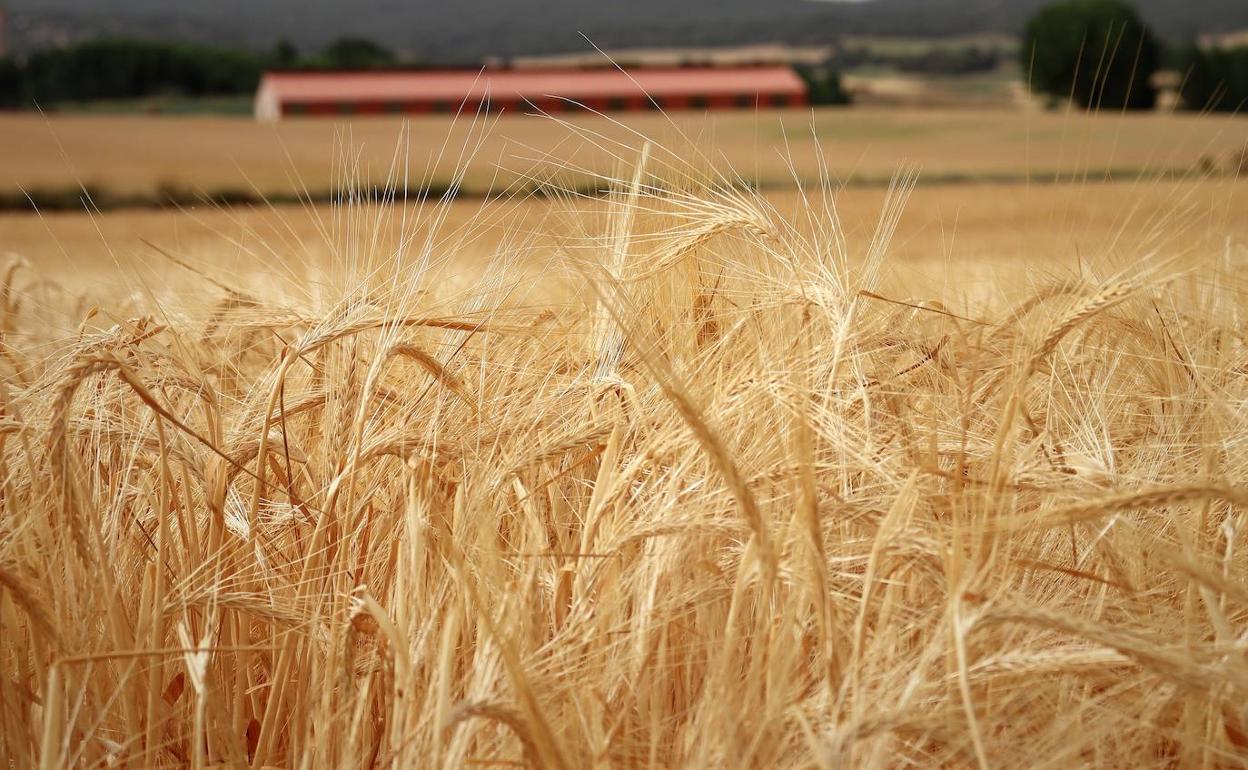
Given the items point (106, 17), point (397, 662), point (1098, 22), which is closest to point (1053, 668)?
point (397, 662)

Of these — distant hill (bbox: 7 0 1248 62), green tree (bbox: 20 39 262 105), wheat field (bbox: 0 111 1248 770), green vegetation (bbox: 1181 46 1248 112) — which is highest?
distant hill (bbox: 7 0 1248 62)

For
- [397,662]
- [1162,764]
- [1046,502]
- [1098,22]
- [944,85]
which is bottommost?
[1162,764]

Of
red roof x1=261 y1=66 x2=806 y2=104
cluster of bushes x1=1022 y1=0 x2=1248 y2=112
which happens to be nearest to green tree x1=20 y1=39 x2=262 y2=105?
red roof x1=261 y1=66 x2=806 y2=104

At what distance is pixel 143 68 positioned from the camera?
41594 millimetres

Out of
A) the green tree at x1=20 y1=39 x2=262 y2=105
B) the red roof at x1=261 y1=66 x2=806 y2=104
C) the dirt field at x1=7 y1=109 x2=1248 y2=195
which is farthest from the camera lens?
the green tree at x1=20 y1=39 x2=262 y2=105

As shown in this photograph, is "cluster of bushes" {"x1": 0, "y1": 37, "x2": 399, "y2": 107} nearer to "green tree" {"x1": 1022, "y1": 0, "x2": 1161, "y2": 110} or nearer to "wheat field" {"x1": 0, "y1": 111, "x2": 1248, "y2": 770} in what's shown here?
"green tree" {"x1": 1022, "y1": 0, "x2": 1161, "y2": 110}

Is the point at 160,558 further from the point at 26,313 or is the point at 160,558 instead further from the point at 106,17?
the point at 106,17

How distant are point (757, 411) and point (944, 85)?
53.2 metres

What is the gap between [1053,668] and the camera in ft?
2.79

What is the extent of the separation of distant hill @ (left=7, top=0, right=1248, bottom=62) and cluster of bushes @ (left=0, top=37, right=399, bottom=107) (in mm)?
20129

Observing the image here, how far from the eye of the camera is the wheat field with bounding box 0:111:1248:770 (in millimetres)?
933

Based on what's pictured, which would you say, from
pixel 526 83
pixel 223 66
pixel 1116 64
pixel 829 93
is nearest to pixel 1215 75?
pixel 1116 64

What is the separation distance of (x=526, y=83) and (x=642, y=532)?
3135cm

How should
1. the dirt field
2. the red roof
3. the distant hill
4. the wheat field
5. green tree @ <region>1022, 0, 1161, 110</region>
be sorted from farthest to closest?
the distant hill, green tree @ <region>1022, 0, 1161, 110</region>, the red roof, the dirt field, the wheat field
